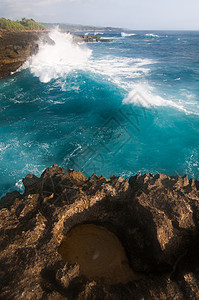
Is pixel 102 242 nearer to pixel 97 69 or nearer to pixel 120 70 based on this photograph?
pixel 120 70

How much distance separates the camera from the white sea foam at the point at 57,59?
30086 millimetres

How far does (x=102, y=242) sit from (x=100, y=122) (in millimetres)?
12338

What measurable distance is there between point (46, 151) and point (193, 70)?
29.1 m

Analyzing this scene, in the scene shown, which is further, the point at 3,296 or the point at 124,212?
the point at 124,212

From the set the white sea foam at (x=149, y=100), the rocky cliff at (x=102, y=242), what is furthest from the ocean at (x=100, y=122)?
the rocky cliff at (x=102, y=242)

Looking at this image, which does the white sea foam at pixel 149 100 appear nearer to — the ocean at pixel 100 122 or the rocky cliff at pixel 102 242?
the ocean at pixel 100 122

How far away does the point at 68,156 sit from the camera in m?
12.4

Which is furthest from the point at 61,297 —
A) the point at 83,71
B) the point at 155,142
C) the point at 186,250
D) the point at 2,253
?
the point at 83,71

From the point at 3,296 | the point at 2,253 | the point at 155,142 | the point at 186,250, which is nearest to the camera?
the point at 3,296

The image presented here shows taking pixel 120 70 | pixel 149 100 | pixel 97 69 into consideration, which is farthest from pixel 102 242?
pixel 97 69

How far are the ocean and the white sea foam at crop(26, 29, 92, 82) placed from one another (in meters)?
0.76

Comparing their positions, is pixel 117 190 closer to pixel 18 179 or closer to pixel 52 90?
pixel 18 179

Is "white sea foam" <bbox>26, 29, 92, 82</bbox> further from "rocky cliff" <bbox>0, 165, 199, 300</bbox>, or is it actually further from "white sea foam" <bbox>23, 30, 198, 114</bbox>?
"rocky cliff" <bbox>0, 165, 199, 300</bbox>

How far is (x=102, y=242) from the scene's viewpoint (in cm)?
554
